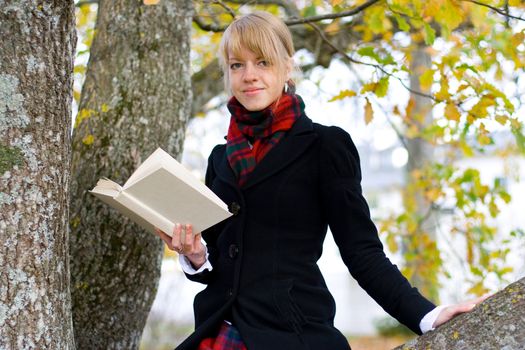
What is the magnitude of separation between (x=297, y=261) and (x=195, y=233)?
1.07 ft

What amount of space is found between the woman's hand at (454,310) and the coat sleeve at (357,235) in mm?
46

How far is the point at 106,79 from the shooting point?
3.05 m

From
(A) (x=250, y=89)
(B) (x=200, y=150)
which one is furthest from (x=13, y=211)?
(B) (x=200, y=150)

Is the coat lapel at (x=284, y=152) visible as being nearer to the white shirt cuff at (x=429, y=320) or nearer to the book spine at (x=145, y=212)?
the book spine at (x=145, y=212)

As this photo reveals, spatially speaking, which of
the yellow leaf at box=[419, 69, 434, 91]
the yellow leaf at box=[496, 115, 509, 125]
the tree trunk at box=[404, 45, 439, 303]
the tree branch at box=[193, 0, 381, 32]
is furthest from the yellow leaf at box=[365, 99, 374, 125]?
the tree trunk at box=[404, 45, 439, 303]

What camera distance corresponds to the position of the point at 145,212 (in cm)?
198

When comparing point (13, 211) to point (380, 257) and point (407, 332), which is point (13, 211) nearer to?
point (380, 257)

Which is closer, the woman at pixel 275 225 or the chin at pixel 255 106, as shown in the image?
the woman at pixel 275 225

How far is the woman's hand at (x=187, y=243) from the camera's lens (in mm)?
2031

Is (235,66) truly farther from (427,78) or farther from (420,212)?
(420,212)

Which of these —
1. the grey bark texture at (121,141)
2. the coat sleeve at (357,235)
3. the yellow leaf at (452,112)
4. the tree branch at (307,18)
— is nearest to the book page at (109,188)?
the coat sleeve at (357,235)

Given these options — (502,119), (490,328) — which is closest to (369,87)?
(502,119)

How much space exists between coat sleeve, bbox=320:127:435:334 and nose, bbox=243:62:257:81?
0.29 meters

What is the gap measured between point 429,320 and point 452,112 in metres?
1.71
